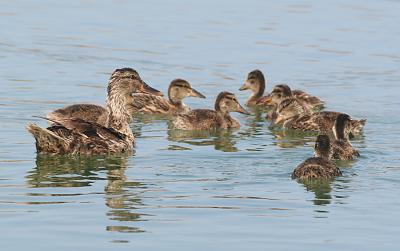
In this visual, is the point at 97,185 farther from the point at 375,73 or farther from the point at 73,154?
the point at 375,73

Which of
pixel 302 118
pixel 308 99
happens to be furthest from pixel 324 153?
pixel 308 99

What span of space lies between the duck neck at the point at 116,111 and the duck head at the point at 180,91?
2845 millimetres

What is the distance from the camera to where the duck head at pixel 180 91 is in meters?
18.5

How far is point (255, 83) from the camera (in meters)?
19.8

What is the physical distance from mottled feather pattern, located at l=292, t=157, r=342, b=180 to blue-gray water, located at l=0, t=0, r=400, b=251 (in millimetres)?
136

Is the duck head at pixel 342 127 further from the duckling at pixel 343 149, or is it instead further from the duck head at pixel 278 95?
the duck head at pixel 278 95

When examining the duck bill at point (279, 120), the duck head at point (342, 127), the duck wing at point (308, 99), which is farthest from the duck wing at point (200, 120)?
the duck head at point (342, 127)

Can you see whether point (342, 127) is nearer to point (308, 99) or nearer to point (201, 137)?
point (201, 137)

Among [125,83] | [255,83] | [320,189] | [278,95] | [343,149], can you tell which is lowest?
[320,189]

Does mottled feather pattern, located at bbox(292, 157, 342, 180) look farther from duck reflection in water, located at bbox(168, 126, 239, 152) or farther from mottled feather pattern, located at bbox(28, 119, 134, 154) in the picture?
mottled feather pattern, located at bbox(28, 119, 134, 154)

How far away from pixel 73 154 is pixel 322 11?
15094 millimetres

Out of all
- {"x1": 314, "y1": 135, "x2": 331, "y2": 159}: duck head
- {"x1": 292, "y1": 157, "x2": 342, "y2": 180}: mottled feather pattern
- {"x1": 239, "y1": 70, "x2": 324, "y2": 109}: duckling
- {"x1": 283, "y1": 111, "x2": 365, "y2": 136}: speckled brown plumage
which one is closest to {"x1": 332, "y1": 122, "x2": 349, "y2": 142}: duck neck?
{"x1": 283, "y1": 111, "x2": 365, "y2": 136}: speckled brown plumage

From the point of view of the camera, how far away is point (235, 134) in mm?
16547

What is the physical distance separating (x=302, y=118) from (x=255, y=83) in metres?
2.66
